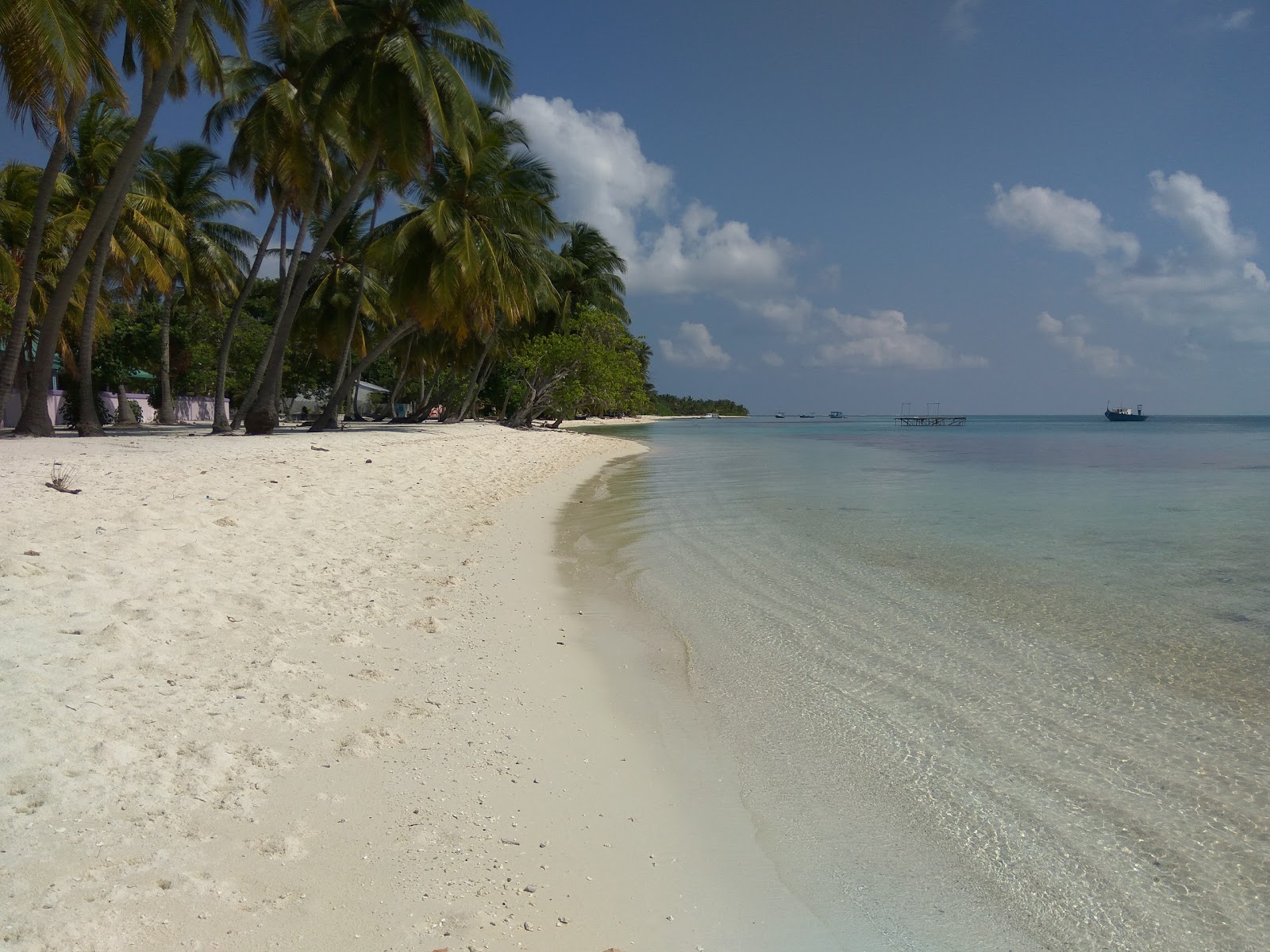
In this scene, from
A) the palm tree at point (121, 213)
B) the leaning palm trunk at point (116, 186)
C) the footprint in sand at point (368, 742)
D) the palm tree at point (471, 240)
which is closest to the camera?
the footprint in sand at point (368, 742)

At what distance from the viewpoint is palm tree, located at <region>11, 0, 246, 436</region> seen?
42.7 ft

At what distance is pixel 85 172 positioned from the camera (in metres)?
20.3

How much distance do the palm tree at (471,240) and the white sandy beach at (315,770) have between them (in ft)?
47.0

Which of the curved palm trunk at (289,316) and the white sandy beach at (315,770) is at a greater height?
the curved palm trunk at (289,316)

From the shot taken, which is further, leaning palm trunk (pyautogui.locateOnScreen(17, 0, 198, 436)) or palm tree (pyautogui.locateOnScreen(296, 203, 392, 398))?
palm tree (pyautogui.locateOnScreen(296, 203, 392, 398))

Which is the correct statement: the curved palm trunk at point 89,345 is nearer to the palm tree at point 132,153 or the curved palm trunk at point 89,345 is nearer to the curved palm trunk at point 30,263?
the palm tree at point 132,153

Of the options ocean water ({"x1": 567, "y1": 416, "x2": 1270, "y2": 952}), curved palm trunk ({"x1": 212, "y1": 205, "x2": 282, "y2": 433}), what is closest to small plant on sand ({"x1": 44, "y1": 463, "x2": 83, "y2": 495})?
ocean water ({"x1": 567, "y1": 416, "x2": 1270, "y2": 952})

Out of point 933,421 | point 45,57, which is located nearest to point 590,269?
point 45,57

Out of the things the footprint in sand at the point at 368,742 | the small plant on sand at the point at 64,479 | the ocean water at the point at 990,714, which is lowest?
the ocean water at the point at 990,714

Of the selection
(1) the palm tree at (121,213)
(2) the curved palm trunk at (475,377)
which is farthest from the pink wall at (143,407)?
(2) the curved palm trunk at (475,377)

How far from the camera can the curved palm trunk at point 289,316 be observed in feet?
56.3

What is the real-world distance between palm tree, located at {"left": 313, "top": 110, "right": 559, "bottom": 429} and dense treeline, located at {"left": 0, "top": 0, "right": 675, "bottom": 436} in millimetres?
76

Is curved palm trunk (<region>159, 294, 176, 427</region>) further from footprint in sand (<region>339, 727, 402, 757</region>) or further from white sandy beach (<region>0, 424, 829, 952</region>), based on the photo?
footprint in sand (<region>339, 727, 402, 757</region>)

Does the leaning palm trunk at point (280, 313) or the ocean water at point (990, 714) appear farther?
the leaning palm trunk at point (280, 313)
